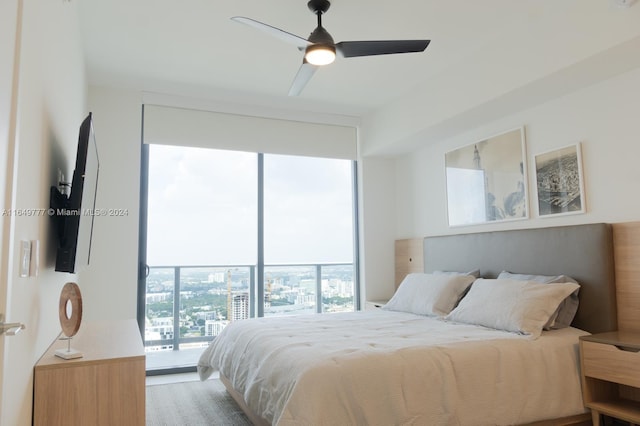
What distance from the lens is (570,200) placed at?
3.20 meters

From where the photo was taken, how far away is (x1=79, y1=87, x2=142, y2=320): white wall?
409cm

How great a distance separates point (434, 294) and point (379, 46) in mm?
1963

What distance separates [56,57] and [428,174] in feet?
11.8

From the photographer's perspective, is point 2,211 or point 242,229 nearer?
point 2,211

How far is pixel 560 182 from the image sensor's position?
129 inches

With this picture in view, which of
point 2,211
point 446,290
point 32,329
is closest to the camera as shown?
point 2,211

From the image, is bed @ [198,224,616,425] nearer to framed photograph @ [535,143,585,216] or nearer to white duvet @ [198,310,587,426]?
white duvet @ [198,310,587,426]

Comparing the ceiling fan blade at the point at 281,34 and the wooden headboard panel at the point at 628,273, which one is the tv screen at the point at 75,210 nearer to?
the ceiling fan blade at the point at 281,34

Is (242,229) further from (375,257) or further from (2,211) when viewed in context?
(2,211)

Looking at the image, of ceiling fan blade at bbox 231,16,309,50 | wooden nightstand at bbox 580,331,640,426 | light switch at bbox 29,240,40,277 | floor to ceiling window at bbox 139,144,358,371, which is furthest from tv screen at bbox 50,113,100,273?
wooden nightstand at bbox 580,331,640,426

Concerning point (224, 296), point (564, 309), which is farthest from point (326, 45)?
point (224, 296)

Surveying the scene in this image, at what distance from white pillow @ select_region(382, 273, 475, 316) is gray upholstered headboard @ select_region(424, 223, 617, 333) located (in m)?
0.30

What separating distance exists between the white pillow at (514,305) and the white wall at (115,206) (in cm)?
290

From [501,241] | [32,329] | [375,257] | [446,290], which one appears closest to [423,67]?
[501,241]
